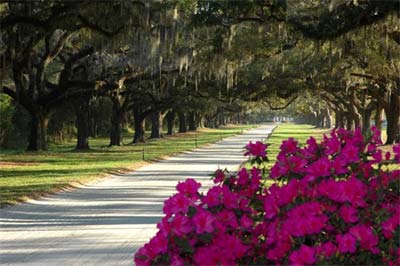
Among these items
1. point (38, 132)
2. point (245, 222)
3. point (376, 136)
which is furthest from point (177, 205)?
point (38, 132)

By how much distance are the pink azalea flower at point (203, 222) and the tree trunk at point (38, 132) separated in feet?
92.1

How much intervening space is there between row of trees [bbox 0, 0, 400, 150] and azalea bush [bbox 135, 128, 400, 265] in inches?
332

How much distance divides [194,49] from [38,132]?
491 inches

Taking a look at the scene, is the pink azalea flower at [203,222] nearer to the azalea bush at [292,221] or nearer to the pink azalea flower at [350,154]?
the azalea bush at [292,221]

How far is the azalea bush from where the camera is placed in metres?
3.34

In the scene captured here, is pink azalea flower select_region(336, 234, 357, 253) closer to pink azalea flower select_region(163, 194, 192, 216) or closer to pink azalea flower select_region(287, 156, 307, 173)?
pink azalea flower select_region(287, 156, 307, 173)

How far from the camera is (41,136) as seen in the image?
32.2 meters

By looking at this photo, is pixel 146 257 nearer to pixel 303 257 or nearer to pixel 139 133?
pixel 303 257

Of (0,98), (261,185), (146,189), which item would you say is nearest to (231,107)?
(0,98)

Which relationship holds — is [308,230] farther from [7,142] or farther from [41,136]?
[7,142]

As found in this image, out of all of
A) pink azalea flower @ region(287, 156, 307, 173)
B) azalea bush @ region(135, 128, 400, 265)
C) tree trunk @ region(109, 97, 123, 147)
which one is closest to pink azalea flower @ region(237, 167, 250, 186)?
azalea bush @ region(135, 128, 400, 265)

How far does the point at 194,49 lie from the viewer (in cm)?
2320

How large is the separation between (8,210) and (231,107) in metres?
67.7

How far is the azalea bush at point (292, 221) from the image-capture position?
11.0ft
